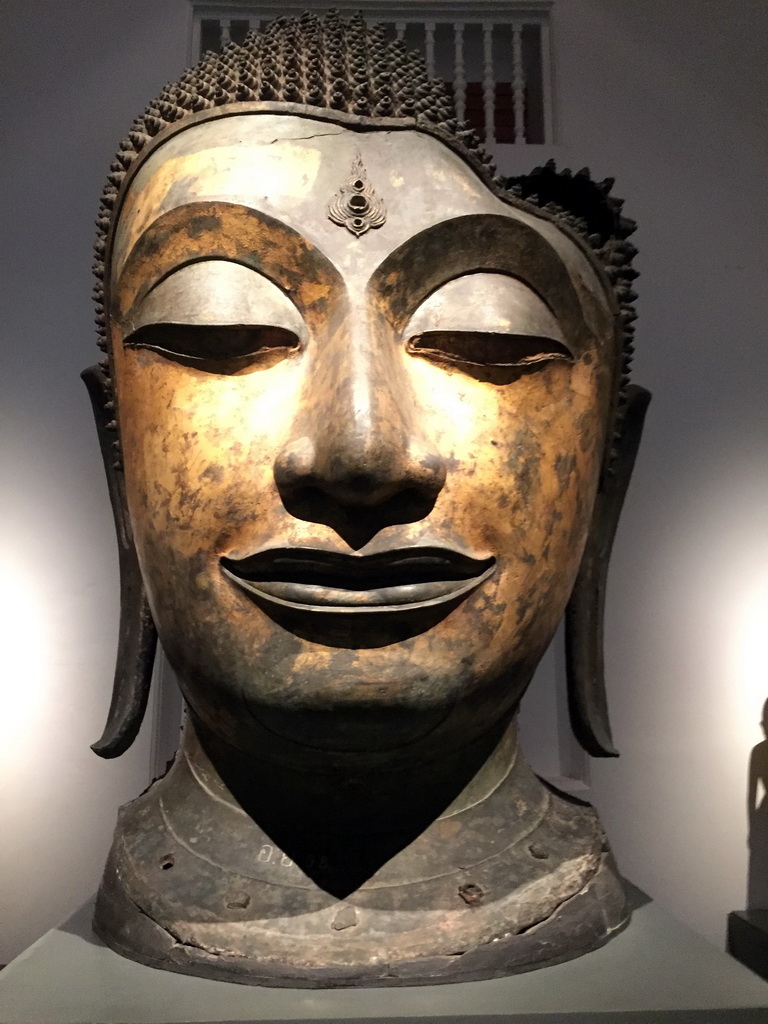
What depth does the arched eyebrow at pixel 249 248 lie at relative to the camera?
156 cm

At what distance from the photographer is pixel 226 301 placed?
1.56 metres

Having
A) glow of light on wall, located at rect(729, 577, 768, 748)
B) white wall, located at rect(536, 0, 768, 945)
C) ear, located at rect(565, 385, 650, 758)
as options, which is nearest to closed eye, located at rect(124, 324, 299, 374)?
ear, located at rect(565, 385, 650, 758)

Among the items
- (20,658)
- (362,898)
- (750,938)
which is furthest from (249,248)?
(750,938)

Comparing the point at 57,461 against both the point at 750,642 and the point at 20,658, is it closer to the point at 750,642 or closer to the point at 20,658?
the point at 20,658

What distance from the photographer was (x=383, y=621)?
1.43 meters

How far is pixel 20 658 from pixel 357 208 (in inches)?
65.2

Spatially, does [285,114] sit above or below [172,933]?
above

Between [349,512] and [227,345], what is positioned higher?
[227,345]

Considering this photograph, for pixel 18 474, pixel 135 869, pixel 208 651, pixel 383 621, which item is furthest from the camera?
pixel 18 474

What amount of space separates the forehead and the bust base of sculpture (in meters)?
1.01

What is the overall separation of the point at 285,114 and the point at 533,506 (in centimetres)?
91

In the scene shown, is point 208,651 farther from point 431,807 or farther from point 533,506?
point 533,506

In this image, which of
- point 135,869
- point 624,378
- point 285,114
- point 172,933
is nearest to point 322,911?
point 172,933

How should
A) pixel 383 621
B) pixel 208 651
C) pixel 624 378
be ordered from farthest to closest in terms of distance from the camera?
pixel 624 378 → pixel 208 651 → pixel 383 621
